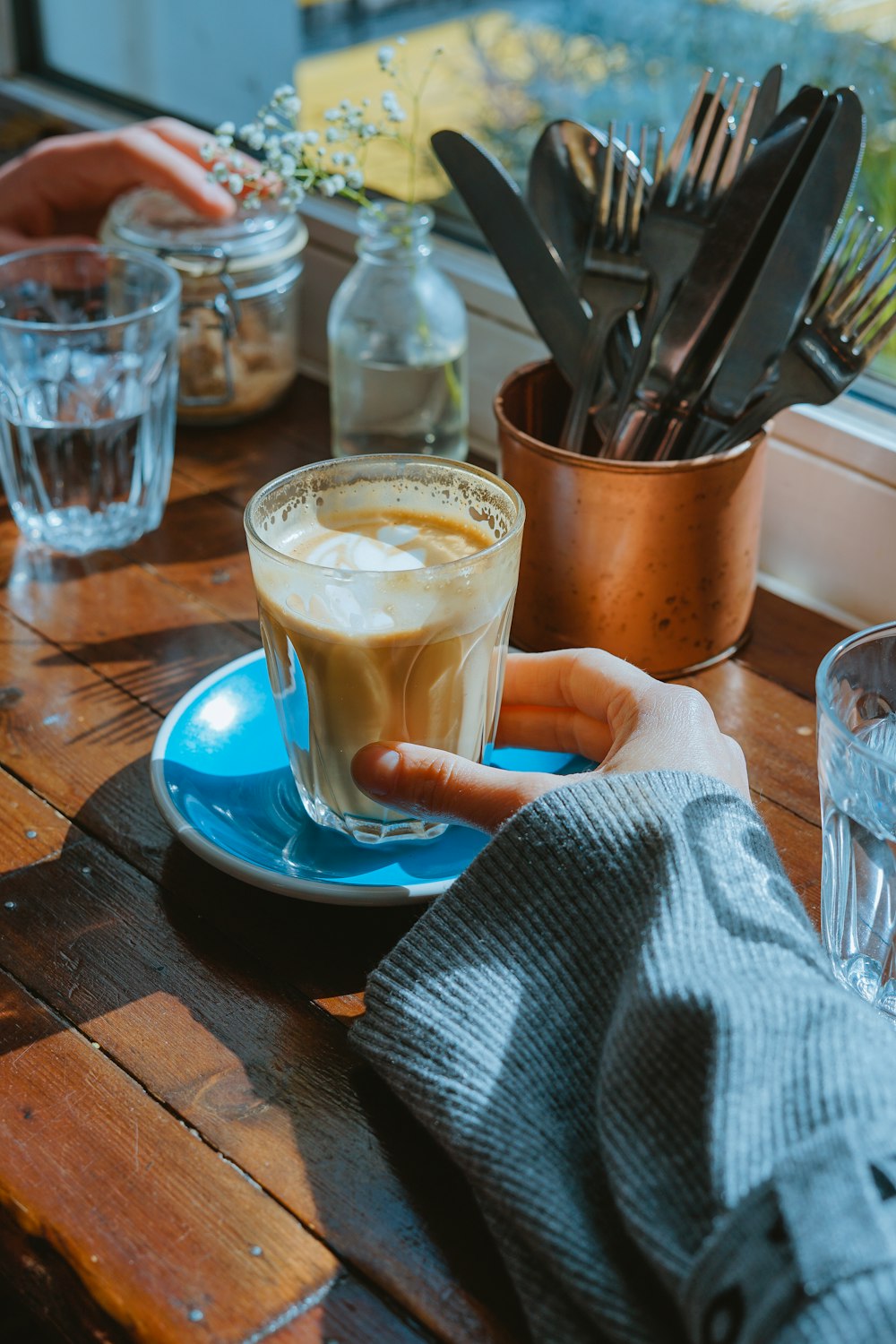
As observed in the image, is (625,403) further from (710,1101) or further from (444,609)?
(710,1101)

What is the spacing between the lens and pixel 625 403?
763 millimetres

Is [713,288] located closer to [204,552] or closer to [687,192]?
[687,192]

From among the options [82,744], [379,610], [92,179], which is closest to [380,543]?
[379,610]

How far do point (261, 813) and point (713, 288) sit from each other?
361 mm

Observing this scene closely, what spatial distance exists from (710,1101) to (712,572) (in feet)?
1.34

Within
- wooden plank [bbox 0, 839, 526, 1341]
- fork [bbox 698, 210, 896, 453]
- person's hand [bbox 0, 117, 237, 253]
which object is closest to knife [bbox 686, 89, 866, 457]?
fork [bbox 698, 210, 896, 453]

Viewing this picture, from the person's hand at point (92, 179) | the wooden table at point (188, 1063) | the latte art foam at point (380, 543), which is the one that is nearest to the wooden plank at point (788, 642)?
the wooden table at point (188, 1063)

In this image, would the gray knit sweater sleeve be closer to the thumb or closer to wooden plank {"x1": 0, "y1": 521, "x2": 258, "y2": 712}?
the thumb

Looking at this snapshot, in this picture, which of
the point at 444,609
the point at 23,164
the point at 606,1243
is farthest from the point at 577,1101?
the point at 23,164

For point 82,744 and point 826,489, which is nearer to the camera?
point 82,744

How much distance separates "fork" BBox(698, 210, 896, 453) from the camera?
2.27 ft

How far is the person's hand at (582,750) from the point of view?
56cm

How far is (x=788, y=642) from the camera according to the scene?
85cm

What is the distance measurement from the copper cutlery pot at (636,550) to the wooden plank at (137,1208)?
1.18ft
